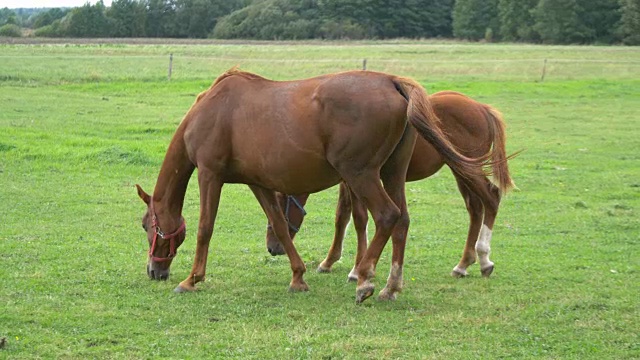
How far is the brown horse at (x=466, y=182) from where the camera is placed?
327 inches

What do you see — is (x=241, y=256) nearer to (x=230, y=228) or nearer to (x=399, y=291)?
(x=230, y=228)

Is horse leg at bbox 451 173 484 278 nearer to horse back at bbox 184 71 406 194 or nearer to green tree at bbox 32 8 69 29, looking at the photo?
horse back at bbox 184 71 406 194

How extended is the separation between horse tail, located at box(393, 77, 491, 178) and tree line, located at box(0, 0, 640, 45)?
72.6m

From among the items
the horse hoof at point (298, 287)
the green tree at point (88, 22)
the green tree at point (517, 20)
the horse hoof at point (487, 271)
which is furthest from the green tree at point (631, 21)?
the horse hoof at point (298, 287)

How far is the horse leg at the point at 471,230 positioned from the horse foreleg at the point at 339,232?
1.17 metres

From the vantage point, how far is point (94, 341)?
5895 millimetres

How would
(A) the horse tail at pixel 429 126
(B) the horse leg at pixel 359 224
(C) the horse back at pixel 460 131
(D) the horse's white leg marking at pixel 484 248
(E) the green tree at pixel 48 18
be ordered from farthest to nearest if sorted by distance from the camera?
(E) the green tree at pixel 48 18 → (C) the horse back at pixel 460 131 → (D) the horse's white leg marking at pixel 484 248 → (B) the horse leg at pixel 359 224 → (A) the horse tail at pixel 429 126

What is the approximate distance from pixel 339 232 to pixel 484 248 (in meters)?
1.51

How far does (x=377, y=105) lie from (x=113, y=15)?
80.9 m

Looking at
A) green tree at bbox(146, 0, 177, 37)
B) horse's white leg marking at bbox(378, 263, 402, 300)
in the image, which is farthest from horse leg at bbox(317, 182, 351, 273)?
green tree at bbox(146, 0, 177, 37)

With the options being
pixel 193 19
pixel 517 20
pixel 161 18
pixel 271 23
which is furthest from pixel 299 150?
pixel 161 18

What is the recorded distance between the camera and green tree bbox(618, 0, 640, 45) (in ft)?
222

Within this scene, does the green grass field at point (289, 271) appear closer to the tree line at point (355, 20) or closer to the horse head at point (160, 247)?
the horse head at point (160, 247)

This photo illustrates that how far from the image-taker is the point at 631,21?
68.8 metres
